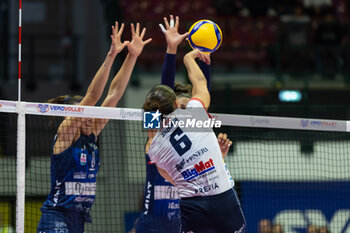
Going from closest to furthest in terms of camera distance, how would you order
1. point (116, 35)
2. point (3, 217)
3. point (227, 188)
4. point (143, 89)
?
point (227, 188) → point (116, 35) → point (3, 217) → point (143, 89)

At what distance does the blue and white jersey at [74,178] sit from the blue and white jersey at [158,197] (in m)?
0.69

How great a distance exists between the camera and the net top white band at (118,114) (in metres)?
6.28

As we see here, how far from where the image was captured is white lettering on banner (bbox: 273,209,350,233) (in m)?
9.73

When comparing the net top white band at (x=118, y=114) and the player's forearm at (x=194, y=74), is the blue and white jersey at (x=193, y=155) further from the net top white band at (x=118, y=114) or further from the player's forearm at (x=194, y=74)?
the net top white band at (x=118, y=114)

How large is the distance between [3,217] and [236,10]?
32.9 ft

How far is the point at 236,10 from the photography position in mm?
16766

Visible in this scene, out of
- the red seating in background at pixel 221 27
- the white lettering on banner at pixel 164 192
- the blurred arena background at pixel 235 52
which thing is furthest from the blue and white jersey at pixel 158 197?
the red seating in background at pixel 221 27

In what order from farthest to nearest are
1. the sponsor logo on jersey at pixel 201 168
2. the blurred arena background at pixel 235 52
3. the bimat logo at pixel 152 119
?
the blurred arena background at pixel 235 52 < the bimat logo at pixel 152 119 < the sponsor logo on jersey at pixel 201 168

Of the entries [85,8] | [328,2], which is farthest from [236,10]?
[85,8]

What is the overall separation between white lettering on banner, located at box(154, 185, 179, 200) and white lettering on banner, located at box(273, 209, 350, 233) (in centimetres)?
372

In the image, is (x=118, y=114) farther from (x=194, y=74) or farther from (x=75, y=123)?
(x=194, y=74)

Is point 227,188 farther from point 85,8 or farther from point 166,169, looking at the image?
point 85,8

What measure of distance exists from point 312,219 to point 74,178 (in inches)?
200

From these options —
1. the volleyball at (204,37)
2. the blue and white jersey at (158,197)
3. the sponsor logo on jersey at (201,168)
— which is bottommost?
the blue and white jersey at (158,197)
